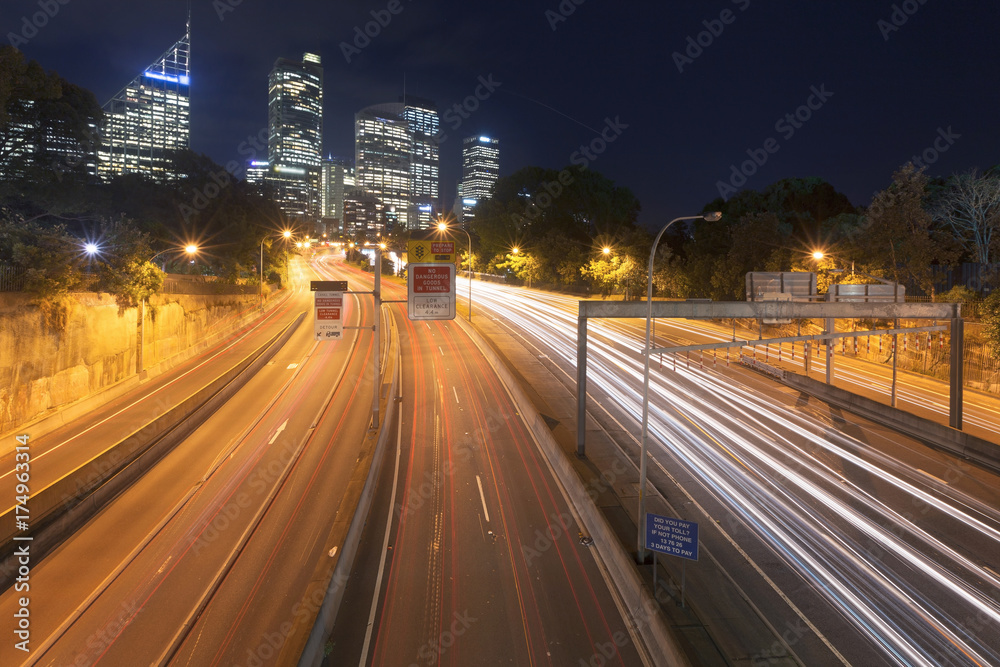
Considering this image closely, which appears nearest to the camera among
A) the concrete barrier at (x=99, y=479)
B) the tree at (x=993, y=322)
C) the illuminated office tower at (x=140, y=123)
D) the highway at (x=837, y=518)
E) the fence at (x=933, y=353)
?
the highway at (x=837, y=518)

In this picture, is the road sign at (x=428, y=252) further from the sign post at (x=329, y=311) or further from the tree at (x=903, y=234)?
the tree at (x=903, y=234)

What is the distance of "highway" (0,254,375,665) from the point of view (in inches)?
440

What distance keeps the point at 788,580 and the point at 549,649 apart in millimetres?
6462

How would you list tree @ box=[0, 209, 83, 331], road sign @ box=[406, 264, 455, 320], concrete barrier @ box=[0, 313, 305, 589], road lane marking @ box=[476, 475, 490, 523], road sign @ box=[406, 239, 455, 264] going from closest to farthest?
concrete barrier @ box=[0, 313, 305, 589]
road lane marking @ box=[476, 475, 490, 523]
road sign @ box=[406, 239, 455, 264]
road sign @ box=[406, 264, 455, 320]
tree @ box=[0, 209, 83, 331]

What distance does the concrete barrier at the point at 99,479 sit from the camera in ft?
44.9

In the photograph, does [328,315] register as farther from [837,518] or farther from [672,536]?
[837,518]

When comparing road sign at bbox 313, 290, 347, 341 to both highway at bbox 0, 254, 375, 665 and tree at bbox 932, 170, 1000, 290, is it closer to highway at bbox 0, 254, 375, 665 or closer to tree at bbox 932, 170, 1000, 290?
highway at bbox 0, 254, 375, 665

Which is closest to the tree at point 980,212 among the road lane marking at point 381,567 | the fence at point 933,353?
the fence at point 933,353

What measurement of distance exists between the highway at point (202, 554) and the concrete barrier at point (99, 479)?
1.27 ft

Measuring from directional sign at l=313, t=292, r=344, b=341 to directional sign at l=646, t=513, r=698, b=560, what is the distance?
50.0ft

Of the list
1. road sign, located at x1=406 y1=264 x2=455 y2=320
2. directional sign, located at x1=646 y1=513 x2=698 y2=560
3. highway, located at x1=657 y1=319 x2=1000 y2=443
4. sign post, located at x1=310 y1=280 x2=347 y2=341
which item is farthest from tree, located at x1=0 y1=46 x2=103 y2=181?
highway, located at x1=657 y1=319 x2=1000 y2=443

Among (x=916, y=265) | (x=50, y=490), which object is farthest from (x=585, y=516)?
(x=916, y=265)

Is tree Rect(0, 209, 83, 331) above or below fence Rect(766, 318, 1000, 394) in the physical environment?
above

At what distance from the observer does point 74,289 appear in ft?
93.4
